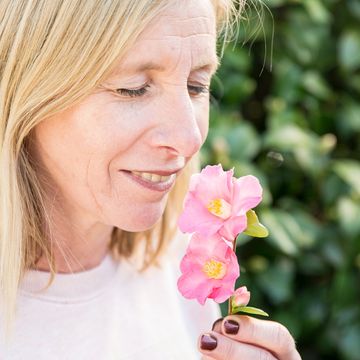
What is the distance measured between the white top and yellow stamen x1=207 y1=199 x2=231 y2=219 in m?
0.50

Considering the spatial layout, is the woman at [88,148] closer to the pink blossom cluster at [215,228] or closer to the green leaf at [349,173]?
the pink blossom cluster at [215,228]

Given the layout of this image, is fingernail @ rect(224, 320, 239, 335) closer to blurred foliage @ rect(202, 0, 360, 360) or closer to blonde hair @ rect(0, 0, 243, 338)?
blonde hair @ rect(0, 0, 243, 338)

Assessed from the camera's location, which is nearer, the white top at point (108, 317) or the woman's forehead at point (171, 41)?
the woman's forehead at point (171, 41)

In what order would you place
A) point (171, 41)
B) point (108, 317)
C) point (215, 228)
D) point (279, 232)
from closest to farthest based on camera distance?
point (215, 228) → point (171, 41) → point (108, 317) → point (279, 232)

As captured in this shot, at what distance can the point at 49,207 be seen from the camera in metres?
1.91

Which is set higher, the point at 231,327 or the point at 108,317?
the point at 231,327

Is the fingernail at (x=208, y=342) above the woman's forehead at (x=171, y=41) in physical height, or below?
below

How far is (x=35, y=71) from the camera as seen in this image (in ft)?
5.59

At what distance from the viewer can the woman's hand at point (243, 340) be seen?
1623mm

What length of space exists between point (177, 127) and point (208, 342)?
0.39 m

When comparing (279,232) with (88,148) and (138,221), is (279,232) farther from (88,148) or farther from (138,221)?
(88,148)

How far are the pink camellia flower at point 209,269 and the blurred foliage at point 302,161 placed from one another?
1344 mm

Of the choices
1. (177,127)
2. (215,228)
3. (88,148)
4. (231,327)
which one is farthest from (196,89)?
(231,327)

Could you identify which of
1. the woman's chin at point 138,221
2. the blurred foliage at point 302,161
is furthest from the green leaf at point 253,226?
the blurred foliage at point 302,161
